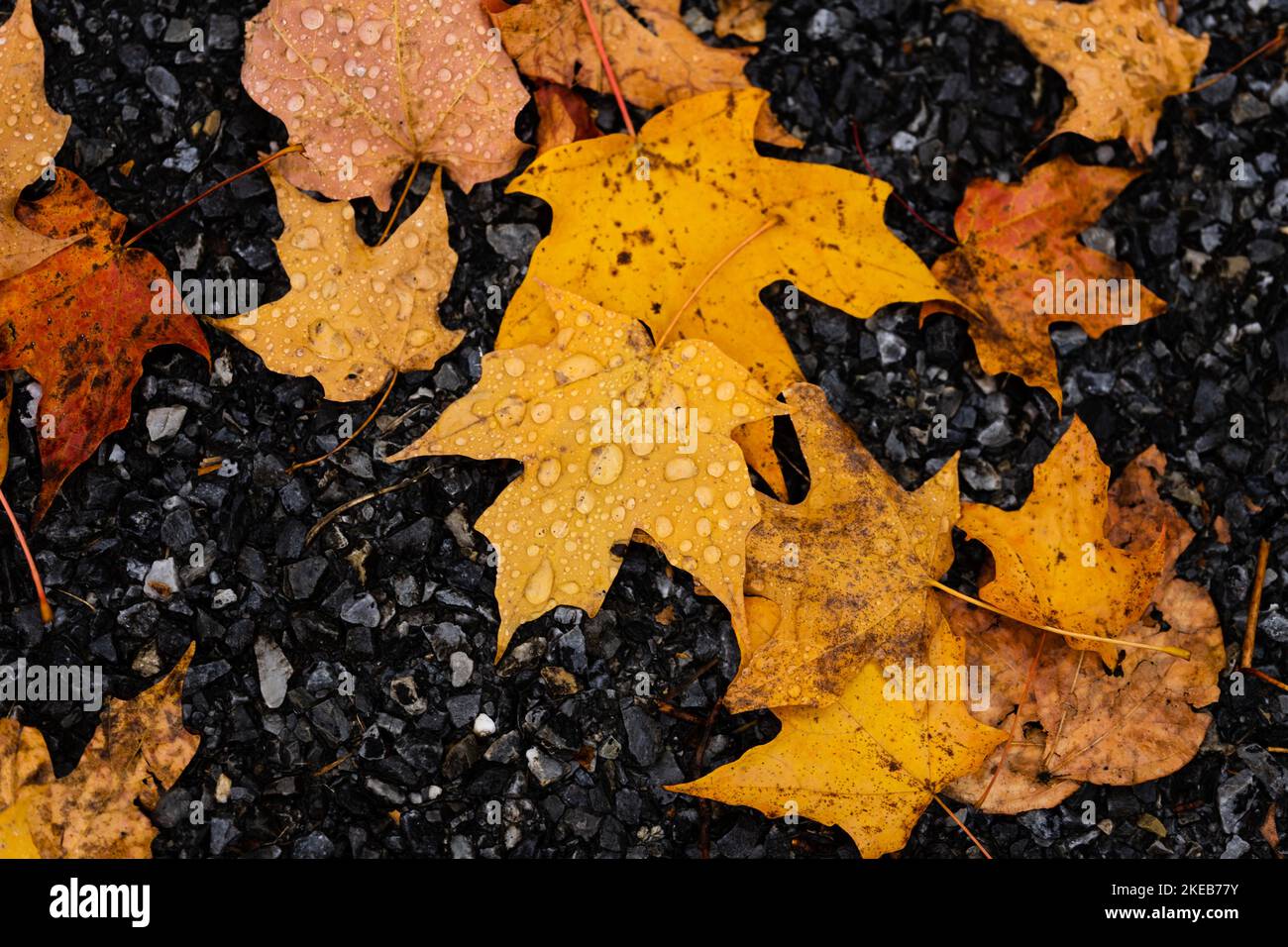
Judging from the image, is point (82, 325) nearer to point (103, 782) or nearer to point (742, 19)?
point (103, 782)

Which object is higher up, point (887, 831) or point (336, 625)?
point (336, 625)

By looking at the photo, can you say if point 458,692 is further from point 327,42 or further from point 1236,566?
point 1236,566

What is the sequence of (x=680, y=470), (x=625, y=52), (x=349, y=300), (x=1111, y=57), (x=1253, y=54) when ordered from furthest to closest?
(x=1253, y=54), (x=1111, y=57), (x=625, y=52), (x=349, y=300), (x=680, y=470)

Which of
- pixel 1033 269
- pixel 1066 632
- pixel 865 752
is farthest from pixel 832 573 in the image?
pixel 1033 269

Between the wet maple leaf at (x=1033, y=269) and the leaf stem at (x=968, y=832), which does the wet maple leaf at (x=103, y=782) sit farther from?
the wet maple leaf at (x=1033, y=269)

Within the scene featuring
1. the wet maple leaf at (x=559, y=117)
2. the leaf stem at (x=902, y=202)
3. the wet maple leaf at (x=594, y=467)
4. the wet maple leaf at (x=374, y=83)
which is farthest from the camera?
the leaf stem at (x=902, y=202)

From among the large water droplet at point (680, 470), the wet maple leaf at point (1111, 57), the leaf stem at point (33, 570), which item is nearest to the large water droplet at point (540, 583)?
the large water droplet at point (680, 470)
